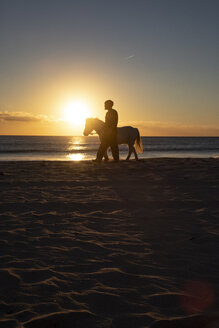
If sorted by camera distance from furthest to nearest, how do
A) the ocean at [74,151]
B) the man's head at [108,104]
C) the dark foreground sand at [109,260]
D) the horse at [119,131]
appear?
the ocean at [74,151], the horse at [119,131], the man's head at [108,104], the dark foreground sand at [109,260]

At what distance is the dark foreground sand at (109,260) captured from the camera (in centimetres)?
199

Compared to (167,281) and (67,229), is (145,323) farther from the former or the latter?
(67,229)

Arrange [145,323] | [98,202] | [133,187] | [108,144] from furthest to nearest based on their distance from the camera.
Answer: [108,144] → [133,187] → [98,202] → [145,323]

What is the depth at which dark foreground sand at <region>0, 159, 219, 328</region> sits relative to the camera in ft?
6.51

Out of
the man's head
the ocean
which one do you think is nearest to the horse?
the man's head

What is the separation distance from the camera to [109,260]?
2822mm

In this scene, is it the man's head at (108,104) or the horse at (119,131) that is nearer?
A: the man's head at (108,104)

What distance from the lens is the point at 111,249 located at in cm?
308

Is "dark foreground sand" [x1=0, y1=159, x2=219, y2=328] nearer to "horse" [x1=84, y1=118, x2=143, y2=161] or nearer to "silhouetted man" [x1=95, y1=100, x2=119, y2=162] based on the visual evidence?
"silhouetted man" [x1=95, y1=100, x2=119, y2=162]

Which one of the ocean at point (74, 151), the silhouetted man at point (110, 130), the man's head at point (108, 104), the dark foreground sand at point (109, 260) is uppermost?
the man's head at point (108, 104)

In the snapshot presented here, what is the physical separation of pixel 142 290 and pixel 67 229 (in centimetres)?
165

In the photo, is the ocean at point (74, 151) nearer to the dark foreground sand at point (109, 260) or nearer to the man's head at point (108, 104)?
the man's head at point (108, 104)

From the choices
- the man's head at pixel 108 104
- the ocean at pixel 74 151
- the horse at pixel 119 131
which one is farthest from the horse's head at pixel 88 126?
the ocean at pixel 74 151

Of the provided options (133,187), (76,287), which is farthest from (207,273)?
(133,187)
